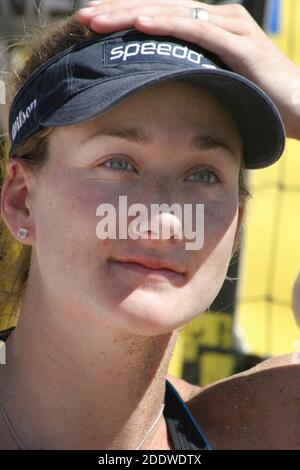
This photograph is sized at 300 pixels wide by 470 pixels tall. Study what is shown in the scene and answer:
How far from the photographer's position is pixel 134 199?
1.28 m

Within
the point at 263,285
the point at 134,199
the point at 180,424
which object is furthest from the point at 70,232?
the point at 263,285

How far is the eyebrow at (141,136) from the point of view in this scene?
1297 millimetres

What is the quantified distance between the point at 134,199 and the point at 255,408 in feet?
1.97

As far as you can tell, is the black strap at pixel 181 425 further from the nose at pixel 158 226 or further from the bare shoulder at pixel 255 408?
the nose at pixel 158 226

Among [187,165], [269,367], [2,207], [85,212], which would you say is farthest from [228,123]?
[269,367]

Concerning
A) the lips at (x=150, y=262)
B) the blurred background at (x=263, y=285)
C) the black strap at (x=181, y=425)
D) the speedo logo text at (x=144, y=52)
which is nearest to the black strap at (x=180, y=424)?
the black strap at (x=181, y=425)

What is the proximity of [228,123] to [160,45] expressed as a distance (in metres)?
0.18

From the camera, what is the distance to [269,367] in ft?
5.65

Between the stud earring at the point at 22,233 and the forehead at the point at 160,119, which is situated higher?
the forehead at the point at 160,119
